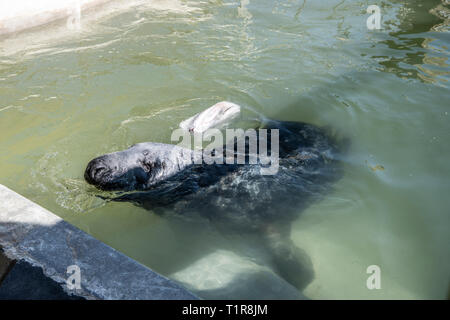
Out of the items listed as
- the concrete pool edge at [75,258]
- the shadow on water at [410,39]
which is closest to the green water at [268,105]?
the shadow on water at [410,39]

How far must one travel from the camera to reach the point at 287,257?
3.55m

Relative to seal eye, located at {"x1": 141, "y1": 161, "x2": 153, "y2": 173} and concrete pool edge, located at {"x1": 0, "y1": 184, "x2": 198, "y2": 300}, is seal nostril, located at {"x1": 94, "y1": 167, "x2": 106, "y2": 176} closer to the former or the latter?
seal eye, located at {"x1": 141, "y1": 161, "x2": 153, "y2": 173}

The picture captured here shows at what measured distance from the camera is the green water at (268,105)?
379 cm

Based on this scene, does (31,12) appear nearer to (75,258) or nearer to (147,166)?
(147,166)

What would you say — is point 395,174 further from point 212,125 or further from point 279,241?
point 212,125

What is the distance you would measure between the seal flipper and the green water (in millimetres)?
124

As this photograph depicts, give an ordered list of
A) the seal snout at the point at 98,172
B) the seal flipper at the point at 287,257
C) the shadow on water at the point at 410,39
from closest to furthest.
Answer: the seal flipper at the point at 287,257 < the seal snout at the point at 98,172 < the shadow on water at the point at 410,39

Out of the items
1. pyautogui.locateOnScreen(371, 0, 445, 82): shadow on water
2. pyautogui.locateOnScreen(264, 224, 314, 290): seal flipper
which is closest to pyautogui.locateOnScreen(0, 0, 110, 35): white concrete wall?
pyautogui.locateOnScreen(371, 0, 445, 82): shadow on water

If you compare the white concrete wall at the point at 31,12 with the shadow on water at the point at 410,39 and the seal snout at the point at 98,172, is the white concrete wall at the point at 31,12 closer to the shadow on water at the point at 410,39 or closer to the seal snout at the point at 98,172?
the seal snout at the point at 98,172

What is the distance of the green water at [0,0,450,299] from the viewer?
3785 mm

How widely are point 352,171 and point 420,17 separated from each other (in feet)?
23.5

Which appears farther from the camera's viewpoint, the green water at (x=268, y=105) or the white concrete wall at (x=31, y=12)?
the white concrete wall at (x=31, y=12)

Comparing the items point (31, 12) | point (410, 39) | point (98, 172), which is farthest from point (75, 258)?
point (31, 12)

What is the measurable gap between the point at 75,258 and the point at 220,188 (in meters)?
1.68
